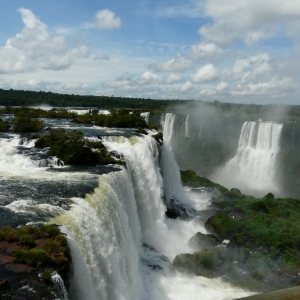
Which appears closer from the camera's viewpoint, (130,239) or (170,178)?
(130,239)

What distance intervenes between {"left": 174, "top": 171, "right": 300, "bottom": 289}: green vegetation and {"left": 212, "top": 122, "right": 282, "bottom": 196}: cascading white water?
12554mm

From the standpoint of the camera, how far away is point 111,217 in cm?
1452

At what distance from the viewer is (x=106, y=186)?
1612 centimetres

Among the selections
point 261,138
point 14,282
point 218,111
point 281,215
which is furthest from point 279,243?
point 218,111

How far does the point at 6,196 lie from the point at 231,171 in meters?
36.1

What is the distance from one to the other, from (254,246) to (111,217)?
11451 mm

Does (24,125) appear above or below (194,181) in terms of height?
above

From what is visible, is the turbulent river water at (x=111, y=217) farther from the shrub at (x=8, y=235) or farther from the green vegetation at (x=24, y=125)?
the green vegetation at (x=24, y=125)

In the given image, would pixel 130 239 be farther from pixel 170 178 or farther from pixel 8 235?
pixel 170 178

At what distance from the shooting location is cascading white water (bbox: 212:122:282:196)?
41375 mm

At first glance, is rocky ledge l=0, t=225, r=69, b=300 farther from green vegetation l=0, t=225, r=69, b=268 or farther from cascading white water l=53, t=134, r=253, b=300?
cascading white water l=53, t=134, r=253, b=300

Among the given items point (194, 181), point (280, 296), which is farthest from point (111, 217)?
point (194, 181)

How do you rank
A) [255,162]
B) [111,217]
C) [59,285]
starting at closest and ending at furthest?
[59,285] < [111,217] < [255,162]

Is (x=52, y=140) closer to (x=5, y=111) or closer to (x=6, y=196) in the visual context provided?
(x=6, y=196)
